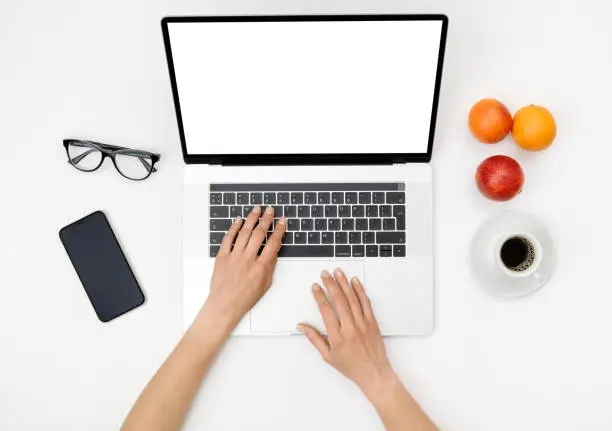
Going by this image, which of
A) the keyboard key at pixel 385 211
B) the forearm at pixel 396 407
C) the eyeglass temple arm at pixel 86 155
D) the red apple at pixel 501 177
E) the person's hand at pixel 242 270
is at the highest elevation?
the eyeglass temple arm at pixel 86 155

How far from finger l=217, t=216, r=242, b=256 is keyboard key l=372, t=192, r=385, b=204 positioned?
0.76ft

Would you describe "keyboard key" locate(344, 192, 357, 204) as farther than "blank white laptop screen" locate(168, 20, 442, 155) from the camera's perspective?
Yes

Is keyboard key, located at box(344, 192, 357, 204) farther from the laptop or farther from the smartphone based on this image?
the smartphone

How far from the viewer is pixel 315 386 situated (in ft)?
3.00

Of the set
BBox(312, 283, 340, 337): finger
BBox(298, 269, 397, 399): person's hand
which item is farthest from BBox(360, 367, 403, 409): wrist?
BBox(312, 283, 340, 337): finger

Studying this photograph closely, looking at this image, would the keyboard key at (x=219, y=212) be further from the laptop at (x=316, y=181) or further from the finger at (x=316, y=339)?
the finger at (x=316, y=339)

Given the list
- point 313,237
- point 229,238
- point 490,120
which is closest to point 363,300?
point 313,237

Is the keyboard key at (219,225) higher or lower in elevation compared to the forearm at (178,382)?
higher

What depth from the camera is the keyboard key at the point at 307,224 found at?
904 millimetres

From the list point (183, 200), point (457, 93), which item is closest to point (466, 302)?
point (457, 93)

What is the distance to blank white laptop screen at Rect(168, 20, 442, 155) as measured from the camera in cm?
80

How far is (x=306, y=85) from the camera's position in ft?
2.79

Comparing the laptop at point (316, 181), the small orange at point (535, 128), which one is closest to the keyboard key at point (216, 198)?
the laptop at point (316, 181)

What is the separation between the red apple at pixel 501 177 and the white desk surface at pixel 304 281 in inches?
2.0
